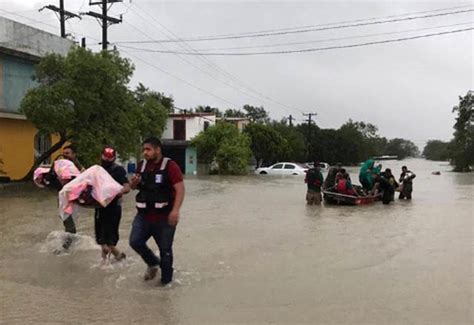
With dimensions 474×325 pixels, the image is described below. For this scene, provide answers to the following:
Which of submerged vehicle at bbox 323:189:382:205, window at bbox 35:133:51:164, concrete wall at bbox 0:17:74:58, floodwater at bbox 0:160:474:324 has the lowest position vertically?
Result: floodwater at bbox 0:160:474:324

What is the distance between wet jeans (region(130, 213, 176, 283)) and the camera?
280 inches

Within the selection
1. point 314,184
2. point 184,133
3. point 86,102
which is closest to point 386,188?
point 314,184

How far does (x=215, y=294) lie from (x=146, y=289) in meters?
0.84

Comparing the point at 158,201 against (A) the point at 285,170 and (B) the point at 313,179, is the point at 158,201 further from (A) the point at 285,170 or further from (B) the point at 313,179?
(A) the point at 285,170

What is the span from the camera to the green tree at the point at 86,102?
22.1 m

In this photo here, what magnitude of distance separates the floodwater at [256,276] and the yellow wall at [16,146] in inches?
490

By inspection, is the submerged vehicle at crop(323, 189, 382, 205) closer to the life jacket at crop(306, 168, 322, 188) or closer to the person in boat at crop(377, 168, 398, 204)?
the life jacket at crop(306, 168, 322, 188)

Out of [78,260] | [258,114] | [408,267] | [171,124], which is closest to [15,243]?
[78,260]

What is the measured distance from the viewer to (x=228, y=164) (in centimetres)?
4741

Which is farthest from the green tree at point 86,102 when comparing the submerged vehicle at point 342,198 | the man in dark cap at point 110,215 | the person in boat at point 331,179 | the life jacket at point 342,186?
the man in dark cap at point 110,215

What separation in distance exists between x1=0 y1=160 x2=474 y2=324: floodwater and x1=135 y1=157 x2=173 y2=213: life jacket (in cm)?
98

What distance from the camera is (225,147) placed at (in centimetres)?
4694

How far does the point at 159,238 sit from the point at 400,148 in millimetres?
166259

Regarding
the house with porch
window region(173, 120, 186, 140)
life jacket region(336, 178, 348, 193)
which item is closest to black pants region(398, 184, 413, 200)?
life jacket region(336, 178, 348, 193)
